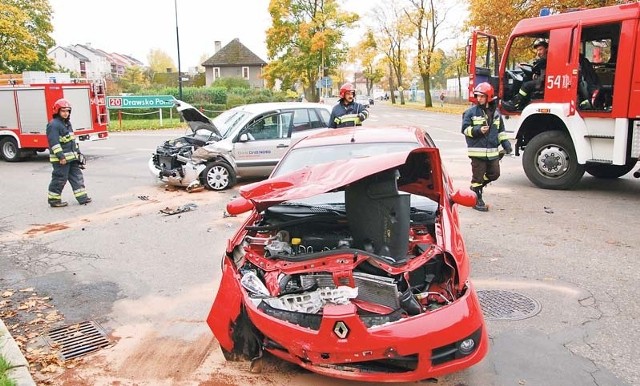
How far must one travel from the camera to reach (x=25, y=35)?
1484 inches

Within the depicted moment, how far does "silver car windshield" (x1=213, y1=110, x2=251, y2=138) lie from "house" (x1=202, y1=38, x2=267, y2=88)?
5542 cm

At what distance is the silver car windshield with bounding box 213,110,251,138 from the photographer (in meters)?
10.4

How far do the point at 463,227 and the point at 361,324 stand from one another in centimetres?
447

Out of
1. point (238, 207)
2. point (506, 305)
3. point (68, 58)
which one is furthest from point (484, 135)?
point (68, 58)

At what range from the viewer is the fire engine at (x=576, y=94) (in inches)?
320

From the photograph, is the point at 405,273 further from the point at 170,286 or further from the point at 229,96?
the point at 229,96

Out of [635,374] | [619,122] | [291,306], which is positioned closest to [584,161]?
[619,122]

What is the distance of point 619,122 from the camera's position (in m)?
8.24

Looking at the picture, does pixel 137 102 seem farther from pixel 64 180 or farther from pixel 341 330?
pixel 341 330

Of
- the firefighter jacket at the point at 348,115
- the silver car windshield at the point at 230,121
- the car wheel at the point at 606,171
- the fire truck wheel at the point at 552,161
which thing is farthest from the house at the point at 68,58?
the car wheel at the point at 606,171

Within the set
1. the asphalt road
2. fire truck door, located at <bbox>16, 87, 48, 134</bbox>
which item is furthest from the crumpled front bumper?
fire truck door, located at <bbox>16, 87, 48, 134</bbox>

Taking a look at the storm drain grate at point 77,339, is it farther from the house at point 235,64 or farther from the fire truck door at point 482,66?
the house at point 235,64

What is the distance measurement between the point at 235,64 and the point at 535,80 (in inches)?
2367

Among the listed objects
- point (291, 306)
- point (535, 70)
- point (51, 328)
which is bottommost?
point (51, 328)
